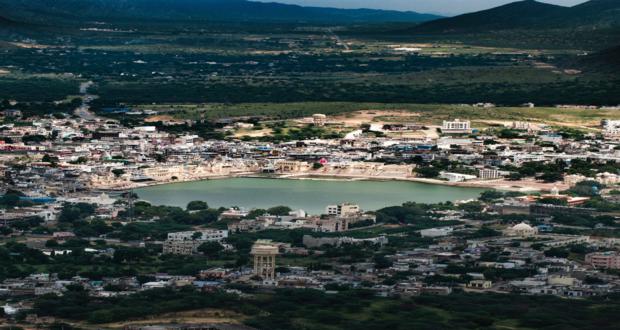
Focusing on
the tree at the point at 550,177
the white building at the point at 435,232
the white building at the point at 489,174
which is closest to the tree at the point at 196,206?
the white building at the point at 435,232

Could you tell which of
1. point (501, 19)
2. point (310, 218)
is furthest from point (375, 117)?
point (501, 19)

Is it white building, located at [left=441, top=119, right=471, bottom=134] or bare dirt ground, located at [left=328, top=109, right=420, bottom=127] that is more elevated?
white building, located at [left=441, top=119, right=471, bottom=134]

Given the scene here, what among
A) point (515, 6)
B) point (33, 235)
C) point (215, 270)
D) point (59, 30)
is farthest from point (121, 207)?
point (515, 6)

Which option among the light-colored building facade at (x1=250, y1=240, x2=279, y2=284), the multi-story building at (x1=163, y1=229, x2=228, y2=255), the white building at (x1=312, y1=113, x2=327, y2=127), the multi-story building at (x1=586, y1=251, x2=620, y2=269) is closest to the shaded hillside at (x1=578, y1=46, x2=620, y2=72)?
the white building at (x1=312, y1=113, x2=327, y2=127)

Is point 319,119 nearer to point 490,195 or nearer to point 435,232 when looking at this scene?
point 490,195

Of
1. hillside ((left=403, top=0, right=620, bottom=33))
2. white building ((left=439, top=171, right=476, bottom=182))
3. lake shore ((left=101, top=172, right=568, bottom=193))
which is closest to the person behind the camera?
lake shore ((left=101, top=172, right=568, bottom=193))

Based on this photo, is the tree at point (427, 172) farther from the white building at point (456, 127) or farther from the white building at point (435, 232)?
the white building at point (435, 232)

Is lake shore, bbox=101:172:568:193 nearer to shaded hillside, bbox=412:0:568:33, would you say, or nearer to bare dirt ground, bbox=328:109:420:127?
bare dirt ground, bbox=328:109:420:127
